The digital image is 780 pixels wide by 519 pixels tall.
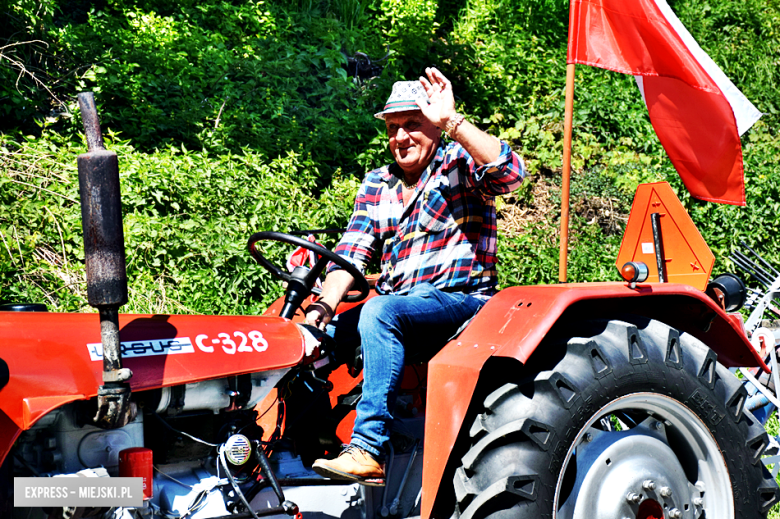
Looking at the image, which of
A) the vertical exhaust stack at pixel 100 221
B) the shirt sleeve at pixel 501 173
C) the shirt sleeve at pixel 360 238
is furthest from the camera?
the shirt sleeve at pixel 360 238

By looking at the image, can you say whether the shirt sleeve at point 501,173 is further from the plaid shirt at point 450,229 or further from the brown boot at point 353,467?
the brown boot at point 353,467

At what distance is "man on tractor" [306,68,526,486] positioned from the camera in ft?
7.70

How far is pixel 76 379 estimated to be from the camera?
1.92 meters

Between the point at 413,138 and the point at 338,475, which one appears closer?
the point at 338,475

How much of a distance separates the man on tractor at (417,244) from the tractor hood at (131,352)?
0.99 feet

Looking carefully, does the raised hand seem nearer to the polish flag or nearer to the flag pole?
the flag pole

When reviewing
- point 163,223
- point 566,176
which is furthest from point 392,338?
point 163,223

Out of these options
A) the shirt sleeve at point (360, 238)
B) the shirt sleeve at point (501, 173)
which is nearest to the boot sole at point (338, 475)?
the shirt sleeve at point (360, 238)

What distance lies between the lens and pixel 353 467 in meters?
2.21

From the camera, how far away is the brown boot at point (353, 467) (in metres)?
2.18

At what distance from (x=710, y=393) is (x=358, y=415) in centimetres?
125

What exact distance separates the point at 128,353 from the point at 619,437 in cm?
163

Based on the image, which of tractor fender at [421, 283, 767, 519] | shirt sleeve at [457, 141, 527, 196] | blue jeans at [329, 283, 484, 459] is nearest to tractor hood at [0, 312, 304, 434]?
blue jeans at [329, 283, 484, 459]

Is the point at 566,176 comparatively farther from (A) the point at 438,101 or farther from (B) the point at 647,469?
(B) the point at 647,469
